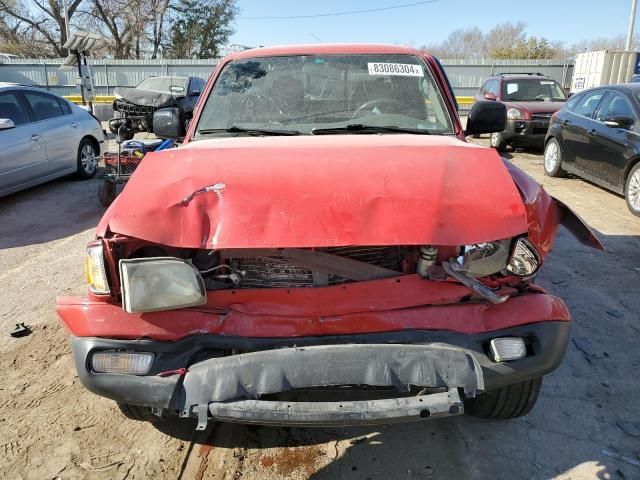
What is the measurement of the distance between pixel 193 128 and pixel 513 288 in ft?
7.40

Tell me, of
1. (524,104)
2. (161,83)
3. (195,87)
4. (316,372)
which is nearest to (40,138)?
(316,372)

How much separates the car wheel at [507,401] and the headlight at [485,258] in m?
0.60

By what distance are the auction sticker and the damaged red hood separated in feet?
4.15

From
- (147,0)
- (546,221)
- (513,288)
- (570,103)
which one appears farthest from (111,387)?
(147,0)

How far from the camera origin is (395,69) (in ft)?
11.9

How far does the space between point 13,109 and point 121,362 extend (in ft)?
22.2

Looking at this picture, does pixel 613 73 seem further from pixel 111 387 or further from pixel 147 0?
pixel 147 0

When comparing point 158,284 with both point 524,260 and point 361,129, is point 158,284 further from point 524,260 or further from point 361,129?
point 361,129

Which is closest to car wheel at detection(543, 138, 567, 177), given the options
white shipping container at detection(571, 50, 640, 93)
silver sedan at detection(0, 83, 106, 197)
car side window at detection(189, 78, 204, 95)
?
silver sedan at detection(0, 83, 106, 197)

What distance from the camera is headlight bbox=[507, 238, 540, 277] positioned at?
2.30m

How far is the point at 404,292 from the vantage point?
7.35 feet

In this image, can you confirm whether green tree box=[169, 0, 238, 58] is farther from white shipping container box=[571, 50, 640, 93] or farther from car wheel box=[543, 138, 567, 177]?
car wheel box=[543, 138, 567, 177]

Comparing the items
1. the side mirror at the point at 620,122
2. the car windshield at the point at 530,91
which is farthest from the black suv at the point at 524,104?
the side mirror at the point at 620,122

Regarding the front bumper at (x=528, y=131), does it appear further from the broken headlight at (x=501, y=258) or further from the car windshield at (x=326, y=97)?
the broken headlight at (x=501, y=258)
